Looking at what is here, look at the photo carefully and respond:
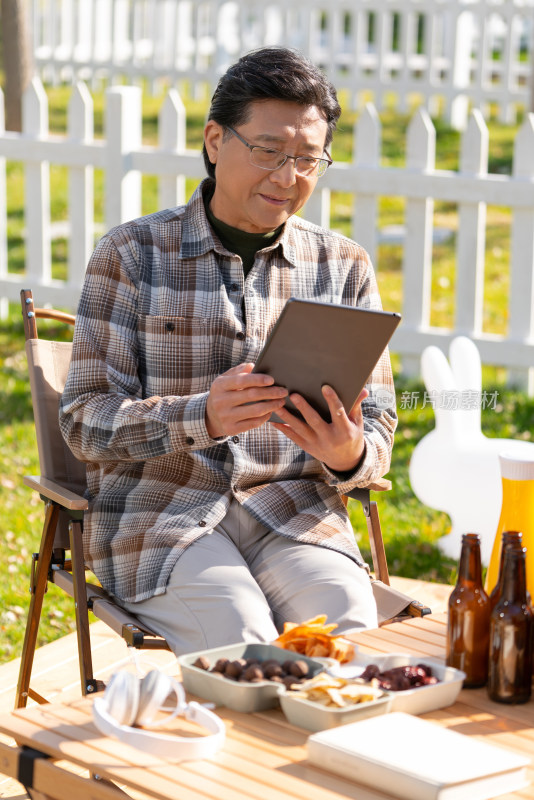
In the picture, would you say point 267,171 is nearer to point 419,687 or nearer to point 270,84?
point 270,84

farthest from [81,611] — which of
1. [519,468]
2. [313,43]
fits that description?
[313,43]

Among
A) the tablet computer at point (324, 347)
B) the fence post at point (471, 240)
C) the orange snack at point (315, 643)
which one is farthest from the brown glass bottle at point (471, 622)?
the fence post at point (471, 240)

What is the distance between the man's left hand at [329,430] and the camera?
2584 millimetres

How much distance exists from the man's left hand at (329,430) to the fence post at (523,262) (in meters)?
3.39

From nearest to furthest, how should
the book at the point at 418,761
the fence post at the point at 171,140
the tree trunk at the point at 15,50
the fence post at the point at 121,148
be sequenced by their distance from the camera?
the book at the point at 418,761 < the fence post at the point at 171,140 < the fence post at the point at 121,148 < the tree trunk at the point at 15,50

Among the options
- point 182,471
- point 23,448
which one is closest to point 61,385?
point 182,471

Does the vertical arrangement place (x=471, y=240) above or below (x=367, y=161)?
below

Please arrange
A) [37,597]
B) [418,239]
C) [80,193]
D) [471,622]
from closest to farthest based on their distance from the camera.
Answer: [471,622] < [37,597] < [418,239] < [80,193]

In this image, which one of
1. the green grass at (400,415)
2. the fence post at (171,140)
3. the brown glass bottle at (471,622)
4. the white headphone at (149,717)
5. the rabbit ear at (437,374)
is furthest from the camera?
the fence post at (171,140)

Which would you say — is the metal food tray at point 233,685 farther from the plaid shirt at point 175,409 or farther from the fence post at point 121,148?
the fence post at point 121,148

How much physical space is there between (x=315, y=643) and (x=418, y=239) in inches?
166

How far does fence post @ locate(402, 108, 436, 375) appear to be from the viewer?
6039 millimetres

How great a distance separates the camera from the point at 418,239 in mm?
6191

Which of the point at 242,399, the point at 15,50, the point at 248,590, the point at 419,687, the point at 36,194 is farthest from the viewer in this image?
the point at 15,50
